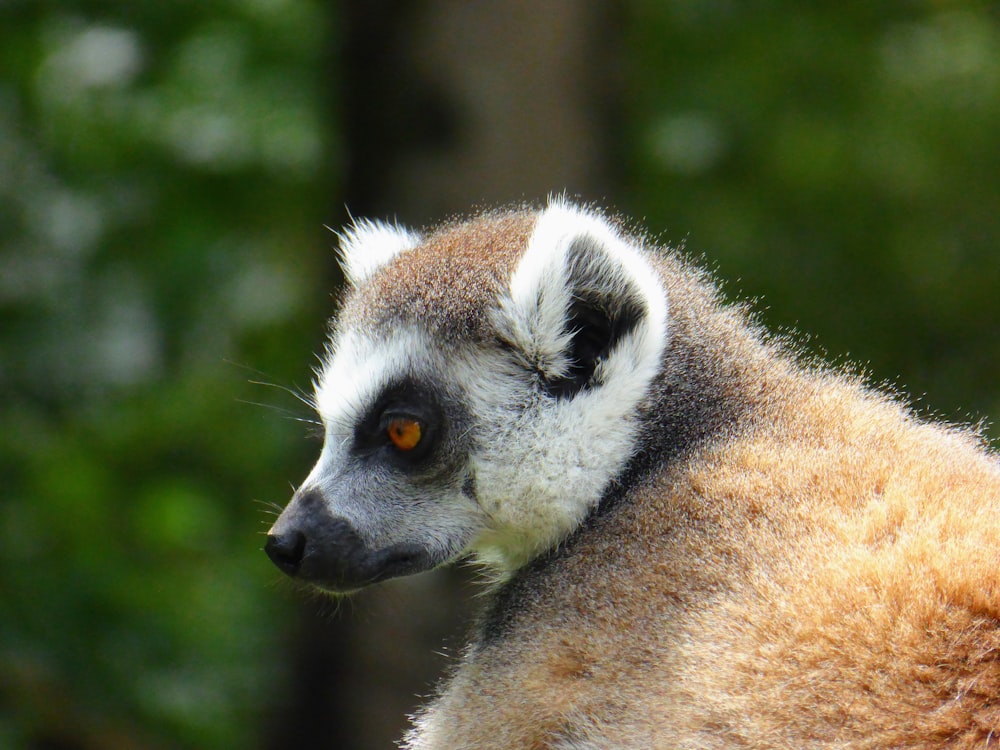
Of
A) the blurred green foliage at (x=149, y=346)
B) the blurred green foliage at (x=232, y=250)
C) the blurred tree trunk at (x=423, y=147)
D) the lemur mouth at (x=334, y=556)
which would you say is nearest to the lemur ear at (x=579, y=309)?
the lemur mouth at (x=334, y=556)

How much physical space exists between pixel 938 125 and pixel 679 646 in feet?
16.6

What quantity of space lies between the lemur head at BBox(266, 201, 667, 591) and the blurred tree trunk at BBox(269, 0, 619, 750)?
2.02 meters

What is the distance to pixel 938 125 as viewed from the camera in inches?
250

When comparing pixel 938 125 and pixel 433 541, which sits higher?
pixel 938 125

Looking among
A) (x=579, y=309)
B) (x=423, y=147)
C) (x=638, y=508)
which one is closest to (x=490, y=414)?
(x=579, y=309)

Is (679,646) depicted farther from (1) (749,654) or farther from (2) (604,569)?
Answer: (2) (604,569)

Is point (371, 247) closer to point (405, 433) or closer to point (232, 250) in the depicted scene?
point (405, 433)

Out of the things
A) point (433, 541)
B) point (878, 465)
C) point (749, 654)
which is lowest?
point (749, 654)

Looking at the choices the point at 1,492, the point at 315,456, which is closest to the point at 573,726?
the point at 315,456

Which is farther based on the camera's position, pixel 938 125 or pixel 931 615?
pixel 938 125

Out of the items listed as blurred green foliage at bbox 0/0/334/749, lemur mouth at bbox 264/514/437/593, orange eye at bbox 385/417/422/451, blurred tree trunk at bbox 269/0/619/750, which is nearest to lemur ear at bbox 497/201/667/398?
orange eye at bbox 385/417/422/451

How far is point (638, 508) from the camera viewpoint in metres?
2.66

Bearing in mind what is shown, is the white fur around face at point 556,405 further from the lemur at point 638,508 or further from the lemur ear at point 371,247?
the lemur ear at point 371,247

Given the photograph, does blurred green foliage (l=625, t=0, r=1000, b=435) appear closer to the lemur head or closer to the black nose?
the lemur head
